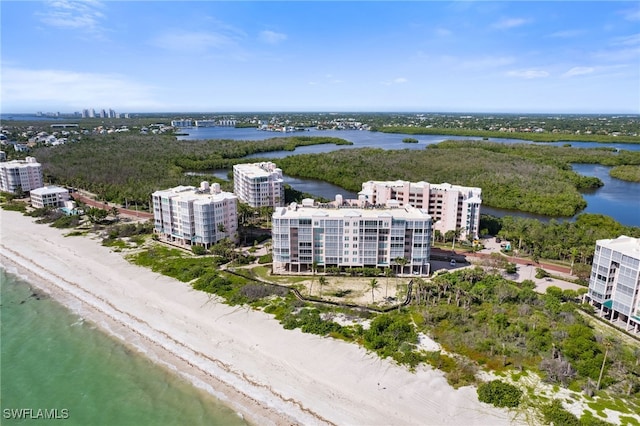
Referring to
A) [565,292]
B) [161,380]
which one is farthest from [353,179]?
[161,380]

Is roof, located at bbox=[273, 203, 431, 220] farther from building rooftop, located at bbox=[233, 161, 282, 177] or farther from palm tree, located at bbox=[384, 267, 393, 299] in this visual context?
building rooftop, located at bbox=[233, 161, 282, 177]

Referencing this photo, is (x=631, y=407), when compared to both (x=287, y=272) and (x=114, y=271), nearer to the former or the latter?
(x=287, y=272)

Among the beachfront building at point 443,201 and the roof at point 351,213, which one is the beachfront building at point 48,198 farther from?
the beachfront building at point 443,201

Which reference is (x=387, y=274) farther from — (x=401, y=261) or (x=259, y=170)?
(x=259, y=170)

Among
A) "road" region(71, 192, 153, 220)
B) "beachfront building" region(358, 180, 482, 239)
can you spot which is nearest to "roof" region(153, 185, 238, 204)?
"road" region(71, 192, 153, 220)

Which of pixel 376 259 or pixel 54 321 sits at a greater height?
pixel 376 259

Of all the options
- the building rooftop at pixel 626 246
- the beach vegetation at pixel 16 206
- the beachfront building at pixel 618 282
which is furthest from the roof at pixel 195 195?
the building rooftop at pixel 626 246
